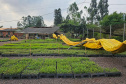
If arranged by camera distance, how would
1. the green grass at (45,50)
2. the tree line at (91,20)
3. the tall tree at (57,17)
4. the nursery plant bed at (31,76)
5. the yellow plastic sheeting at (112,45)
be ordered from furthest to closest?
the tall tree at (57,17), the tree line at (91,20), the green grass at (45,50), the yellow plastic sheeting at (112,45), the nursery plant bed at (31,76)

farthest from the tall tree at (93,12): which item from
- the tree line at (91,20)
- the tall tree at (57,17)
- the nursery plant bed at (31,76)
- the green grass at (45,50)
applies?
the nursery plant bed at (31,76)

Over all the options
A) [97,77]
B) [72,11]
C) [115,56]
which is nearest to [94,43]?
[115,56]

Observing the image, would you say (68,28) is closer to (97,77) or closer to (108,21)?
(108,21)

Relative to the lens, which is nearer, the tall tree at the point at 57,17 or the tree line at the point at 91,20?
the tree line at the point at 91,20

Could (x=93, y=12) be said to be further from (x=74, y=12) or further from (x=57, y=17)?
(x=57, y=17)

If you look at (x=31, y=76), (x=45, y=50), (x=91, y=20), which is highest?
(x=91, y=20)

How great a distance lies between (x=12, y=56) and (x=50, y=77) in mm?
4664

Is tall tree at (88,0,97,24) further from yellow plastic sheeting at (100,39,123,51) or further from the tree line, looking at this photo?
yellow plastic sheeting at (100,39,123,51)

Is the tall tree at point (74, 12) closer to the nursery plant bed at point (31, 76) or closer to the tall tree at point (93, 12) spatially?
the tall tree at point (93, 12)

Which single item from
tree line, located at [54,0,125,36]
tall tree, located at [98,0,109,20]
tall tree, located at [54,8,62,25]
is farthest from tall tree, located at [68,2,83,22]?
tall tree, located at [54,8,62,25]

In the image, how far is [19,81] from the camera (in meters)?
3.61

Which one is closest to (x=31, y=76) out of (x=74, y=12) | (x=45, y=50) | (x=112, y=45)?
(x=112, y=45)

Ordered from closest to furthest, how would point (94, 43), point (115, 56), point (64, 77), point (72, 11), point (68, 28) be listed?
1. point (64, 77)
2. point (115, 56)
3. point (94, 43)
4. point (68, 28)
5. point (72, 11)

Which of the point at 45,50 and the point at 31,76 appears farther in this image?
the point at 45,50
